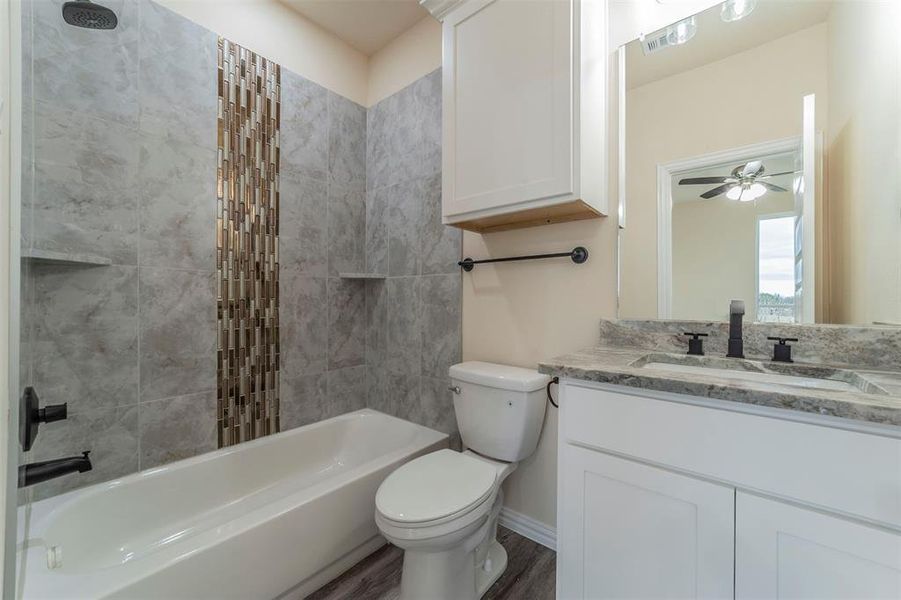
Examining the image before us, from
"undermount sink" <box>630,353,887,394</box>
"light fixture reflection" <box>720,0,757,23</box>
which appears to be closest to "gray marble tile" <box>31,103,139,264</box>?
"undermount sink" <box>630,353,887,394</box>

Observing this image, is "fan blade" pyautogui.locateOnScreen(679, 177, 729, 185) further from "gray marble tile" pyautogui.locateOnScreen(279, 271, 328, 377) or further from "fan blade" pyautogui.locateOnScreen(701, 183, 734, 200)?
"gray marble tile" pyautogui.locateOnScreen(279, 271, 328, 377)

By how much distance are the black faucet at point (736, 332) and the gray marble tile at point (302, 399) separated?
193 cm

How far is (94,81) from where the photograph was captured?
4.44 ft

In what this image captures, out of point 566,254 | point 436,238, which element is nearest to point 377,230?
point 436,238

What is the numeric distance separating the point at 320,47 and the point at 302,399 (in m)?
2.05

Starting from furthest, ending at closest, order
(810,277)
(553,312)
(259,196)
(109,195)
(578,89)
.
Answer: (259,196) → (553,312) → (109,195) → (578,89) → (810,277)

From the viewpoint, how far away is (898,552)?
600 mm

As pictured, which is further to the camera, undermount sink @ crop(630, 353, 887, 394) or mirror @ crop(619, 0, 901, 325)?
mirror @ crop(619, 0, 901, 325)

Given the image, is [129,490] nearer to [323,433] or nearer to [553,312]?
[323,433]

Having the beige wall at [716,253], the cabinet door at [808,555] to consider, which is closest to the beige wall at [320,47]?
the beige wall at [716,253]

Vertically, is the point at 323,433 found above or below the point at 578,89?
below

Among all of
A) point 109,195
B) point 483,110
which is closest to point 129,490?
point 109,195

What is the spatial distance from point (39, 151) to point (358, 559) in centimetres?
193

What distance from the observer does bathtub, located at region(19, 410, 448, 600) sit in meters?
0.99
